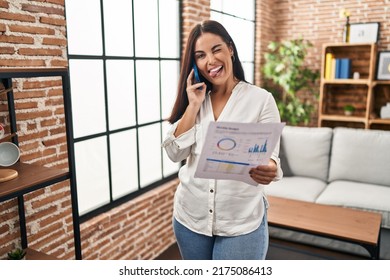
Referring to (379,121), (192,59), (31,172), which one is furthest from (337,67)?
(31,172)

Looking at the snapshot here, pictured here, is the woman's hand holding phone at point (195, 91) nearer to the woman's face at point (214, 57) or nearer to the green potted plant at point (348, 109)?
the woman's face at point (214, 57)

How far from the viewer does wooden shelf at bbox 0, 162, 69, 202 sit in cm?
136

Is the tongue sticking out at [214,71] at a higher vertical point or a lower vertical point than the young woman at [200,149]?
higher

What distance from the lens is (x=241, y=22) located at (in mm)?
4387

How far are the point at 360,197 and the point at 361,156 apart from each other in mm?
501

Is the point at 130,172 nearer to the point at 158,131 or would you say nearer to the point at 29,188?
the point at 158,131

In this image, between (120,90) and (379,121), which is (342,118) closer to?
(379,121)

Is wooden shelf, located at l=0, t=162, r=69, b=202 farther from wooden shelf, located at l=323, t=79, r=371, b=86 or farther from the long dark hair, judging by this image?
wooden shelf, located at l=323, t=79, r=371, b=86

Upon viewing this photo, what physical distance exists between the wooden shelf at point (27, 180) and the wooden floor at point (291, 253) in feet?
5.19

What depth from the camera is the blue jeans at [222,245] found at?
1.32m

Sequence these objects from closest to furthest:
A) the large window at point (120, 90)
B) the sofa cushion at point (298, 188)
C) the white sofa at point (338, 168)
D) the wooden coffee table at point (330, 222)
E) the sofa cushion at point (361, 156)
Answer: the wooden coffee table at point (330, 222), the large window at point (120, 90), the white sofa at point (338, 168), the sofa cushion at point (298, 188), the sofa cushion at point (361, 156)

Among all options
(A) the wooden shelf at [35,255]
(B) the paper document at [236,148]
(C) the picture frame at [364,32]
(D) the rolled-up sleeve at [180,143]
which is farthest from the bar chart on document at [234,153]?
(C) the picture frame at [364,32]

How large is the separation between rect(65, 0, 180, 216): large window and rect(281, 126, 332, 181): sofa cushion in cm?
115
